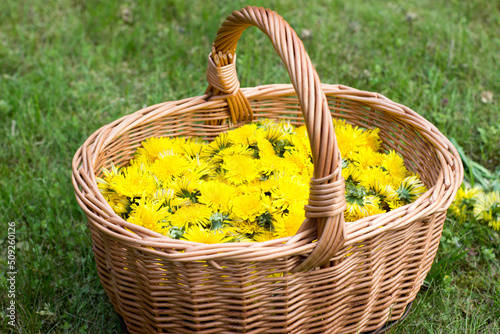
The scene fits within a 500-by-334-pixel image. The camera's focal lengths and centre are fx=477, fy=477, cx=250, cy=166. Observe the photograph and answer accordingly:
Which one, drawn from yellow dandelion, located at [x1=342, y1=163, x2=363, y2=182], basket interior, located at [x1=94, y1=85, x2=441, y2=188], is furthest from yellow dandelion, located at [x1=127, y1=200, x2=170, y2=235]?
yellow dandelion, located at [x1=342, y1=163, x2=363, y2=182]

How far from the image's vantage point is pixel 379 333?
4.29ft

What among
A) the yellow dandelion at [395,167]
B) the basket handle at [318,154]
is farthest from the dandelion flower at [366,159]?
the basket handle at [318,154]

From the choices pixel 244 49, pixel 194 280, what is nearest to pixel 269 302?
pixel 194 280

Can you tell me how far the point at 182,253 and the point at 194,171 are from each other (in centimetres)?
48

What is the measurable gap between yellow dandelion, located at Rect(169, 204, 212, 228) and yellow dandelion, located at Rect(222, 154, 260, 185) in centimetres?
17

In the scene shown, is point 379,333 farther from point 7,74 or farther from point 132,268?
point 7,74

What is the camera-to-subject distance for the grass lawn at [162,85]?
1467 mm

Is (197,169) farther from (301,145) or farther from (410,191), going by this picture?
(410,191)

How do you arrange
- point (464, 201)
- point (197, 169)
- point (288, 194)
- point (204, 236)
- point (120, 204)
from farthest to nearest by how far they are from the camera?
point (464, 201) < point (197, 169) < point (120, 204) < point (288, 194) < point (204, 236)

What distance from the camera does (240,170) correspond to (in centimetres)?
136

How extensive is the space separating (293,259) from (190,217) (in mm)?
319

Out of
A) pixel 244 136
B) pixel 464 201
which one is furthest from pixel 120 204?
pixel 464 201

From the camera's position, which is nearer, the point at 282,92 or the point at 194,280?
the point at 194,280

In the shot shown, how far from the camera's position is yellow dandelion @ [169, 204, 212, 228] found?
1.20 meters
